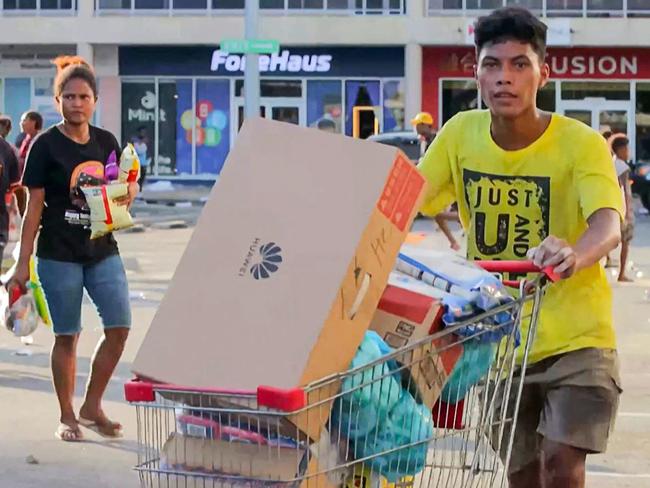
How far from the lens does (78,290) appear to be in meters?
8.00

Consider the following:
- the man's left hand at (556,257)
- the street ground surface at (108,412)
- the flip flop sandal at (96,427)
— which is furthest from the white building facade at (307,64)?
the man's left hand at (556,257)

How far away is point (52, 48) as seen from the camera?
1825 inches

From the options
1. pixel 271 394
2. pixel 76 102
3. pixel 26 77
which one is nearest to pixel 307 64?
pixel 26 77

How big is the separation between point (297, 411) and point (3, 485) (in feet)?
13.5

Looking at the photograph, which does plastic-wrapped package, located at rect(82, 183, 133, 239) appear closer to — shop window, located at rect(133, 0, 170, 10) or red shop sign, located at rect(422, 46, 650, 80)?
red shop sign, located at rect(422, 46, 650, 80)

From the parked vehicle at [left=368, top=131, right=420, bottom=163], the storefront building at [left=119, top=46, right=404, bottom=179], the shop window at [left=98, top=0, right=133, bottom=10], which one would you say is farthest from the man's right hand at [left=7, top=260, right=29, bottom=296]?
the shop window at [left=98, top=0, right=133, bottom=10]

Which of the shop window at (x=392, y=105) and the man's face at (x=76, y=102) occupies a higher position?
the shop window at (x=392, y=105)

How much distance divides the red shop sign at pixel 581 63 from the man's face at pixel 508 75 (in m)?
40.9

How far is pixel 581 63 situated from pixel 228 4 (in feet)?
35.5

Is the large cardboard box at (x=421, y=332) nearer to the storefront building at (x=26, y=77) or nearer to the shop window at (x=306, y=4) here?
the shop window at (x=306, y=4)

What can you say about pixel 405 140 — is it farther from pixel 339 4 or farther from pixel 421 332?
pixel 421 332

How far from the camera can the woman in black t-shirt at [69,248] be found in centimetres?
796

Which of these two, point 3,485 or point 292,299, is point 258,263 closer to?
point 292,299

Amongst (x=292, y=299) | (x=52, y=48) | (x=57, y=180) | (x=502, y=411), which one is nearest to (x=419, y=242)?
(x=502, y=411)
